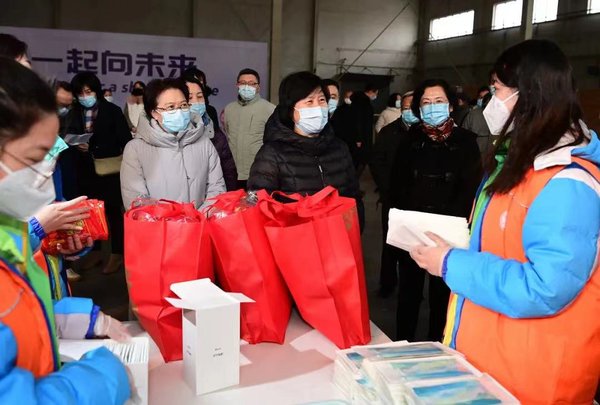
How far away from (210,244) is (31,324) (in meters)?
0.65

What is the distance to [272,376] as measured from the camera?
1251mm

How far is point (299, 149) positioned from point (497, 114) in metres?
0.94

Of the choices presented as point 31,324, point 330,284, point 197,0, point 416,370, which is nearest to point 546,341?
point 416,370

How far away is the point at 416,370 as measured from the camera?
1.01 metres

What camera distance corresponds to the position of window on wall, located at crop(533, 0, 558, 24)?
33.3 ft

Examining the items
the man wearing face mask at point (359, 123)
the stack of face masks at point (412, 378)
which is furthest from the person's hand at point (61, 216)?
the man wearing face mask at point (359, 123)

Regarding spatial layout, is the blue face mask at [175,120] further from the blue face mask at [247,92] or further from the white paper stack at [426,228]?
the blue face mask at [247,92]

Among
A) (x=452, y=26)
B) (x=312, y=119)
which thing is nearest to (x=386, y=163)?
(x=312, y=119)

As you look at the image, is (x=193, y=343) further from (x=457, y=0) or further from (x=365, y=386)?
(x=457, y=0)

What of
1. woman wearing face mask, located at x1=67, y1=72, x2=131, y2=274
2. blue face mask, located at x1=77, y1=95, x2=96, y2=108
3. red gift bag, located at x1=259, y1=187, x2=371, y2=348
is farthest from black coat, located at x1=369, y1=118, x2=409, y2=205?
red gift bag, located at x1=259, y1=187, x2=371, y2=348

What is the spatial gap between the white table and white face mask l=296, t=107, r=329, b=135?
92cm

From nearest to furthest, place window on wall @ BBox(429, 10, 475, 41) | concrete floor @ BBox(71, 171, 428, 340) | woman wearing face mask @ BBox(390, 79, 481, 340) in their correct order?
woman wearing face mask @ BBox(390, 79, 481, 340) → concrete floor @ BBox(71, 171, 428, 340) → window on wall @ BBox(429, 10, 475, 41)

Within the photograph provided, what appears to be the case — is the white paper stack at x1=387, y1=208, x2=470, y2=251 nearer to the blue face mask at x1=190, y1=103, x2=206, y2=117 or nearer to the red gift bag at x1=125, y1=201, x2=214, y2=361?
the red gift bag at x1=125, y1=201, x2=214, y2=361

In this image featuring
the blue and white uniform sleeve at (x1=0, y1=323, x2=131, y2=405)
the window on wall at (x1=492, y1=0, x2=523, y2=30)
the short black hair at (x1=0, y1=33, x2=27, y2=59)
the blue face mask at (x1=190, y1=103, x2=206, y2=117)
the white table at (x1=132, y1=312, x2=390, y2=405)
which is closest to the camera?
the blue and white uniform sleeve at (x1=0, y1=323, x2=131, y2=405)
